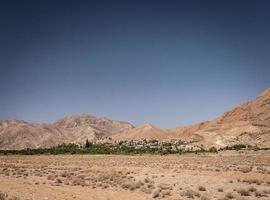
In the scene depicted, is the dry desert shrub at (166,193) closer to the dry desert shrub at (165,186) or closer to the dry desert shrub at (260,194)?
the dry desert shrub at (165,186)

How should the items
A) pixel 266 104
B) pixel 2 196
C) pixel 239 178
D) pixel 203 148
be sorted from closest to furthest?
pixel 2 196, pixel 239 178, pixel 203 148, pixel 266 104

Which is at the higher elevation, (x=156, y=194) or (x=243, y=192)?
(x=243, y=192)

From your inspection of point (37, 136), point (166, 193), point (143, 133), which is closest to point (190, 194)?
point (166, 193)

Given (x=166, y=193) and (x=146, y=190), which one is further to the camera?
(x=146, y=190)

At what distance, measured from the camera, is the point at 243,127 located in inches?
3733

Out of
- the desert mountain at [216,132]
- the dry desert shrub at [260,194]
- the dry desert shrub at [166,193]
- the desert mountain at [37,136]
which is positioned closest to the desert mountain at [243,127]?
the desert mountain at [216,132]

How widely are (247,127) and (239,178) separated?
Answer: 70.3 metres

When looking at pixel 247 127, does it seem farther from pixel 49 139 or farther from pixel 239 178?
pixel 49 139

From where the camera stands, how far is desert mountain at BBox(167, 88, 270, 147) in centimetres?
8800

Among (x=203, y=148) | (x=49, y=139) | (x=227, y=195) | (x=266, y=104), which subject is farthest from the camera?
(x=49, y=139)

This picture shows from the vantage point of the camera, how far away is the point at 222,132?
97562 millimetres

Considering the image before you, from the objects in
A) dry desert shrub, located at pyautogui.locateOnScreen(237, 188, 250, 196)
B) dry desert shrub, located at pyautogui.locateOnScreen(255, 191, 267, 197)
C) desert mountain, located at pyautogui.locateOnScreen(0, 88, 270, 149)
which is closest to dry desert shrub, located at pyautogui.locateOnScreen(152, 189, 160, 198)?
dry desert shrub, located at pyautogui.locateOnScreen(237, 188, 250, 196)

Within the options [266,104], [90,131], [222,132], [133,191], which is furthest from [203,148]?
[90,131]

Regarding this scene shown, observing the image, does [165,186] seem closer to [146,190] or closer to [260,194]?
[146,190]
